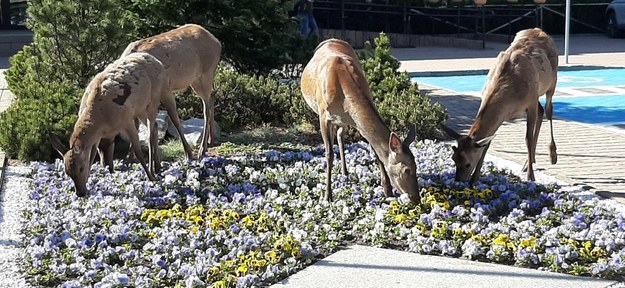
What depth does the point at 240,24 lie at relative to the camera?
538 inches

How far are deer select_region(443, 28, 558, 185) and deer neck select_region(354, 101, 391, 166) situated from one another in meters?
0.77

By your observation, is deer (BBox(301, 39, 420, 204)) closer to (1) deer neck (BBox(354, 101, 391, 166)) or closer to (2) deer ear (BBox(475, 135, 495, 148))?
(1) deer neck (BBox(354, 101, 391, 166))

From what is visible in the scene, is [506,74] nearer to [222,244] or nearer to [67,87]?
[222,244]

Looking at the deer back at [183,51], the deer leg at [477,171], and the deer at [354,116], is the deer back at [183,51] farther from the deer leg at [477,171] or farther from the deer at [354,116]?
the deer leg at [477,171]

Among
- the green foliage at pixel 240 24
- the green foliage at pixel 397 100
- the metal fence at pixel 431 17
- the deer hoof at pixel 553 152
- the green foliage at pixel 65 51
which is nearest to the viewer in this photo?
the deer hoof at pixel 553 152

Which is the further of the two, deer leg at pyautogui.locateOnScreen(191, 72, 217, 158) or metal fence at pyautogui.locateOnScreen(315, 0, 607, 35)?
metal fence at pyautogui.locateOnScreen(315, 0, 607, 35)

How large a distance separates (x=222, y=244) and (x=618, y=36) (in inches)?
982

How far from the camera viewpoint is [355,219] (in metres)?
8.05

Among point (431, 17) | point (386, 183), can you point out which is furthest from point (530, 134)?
point (431, 17)

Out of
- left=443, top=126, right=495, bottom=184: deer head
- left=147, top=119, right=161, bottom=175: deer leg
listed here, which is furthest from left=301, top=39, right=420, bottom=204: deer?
left=147, top=119, right=161, bottom=175: deer leg

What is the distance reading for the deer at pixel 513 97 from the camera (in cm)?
866

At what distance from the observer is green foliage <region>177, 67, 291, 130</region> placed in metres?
13.0

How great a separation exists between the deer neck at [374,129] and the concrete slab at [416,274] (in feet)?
4.49

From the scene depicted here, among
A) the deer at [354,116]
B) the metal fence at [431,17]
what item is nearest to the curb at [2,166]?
the deer at [354,116]
